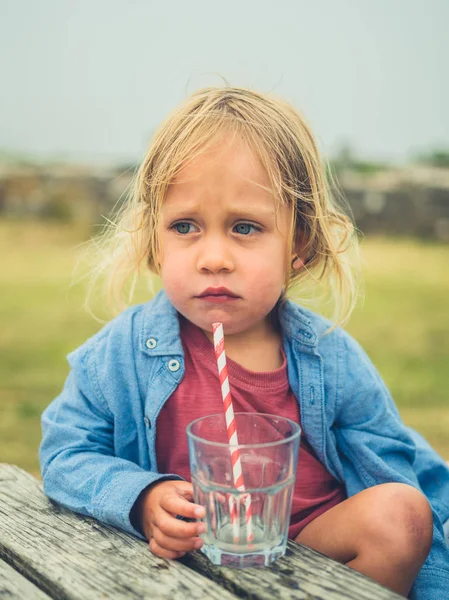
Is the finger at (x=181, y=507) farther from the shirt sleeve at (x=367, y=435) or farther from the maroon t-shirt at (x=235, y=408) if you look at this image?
the shirt sleeve at (x=367, y=435)

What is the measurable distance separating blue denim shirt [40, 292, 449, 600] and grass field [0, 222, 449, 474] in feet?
5.77

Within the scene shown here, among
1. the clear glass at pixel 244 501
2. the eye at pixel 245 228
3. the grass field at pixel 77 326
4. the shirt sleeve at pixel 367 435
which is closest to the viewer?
the clear glass at pixel 244 501

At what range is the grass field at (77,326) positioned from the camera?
4.27m

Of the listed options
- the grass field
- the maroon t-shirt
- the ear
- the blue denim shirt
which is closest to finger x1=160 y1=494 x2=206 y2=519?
the blue denim shirt

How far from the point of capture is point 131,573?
1331mm

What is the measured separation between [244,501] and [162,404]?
1.80 ft

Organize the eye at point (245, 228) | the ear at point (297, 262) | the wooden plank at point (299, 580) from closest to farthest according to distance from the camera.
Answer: the wooden plank at point (299, 580), the eye at point (245, 228), the ear at point (297, 262)

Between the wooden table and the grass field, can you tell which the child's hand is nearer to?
the wooden table

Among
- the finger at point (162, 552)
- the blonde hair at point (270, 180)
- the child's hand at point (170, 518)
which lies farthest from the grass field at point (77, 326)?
the finger at point (162, 552)

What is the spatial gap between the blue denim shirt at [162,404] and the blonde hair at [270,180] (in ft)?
0.50

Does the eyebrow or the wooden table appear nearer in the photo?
the wooden table

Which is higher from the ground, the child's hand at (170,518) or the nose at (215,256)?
the nose at (215,256)

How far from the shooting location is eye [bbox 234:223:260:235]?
1.81 m

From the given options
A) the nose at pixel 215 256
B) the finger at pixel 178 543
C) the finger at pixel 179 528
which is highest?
the nose at pixel 215 256
